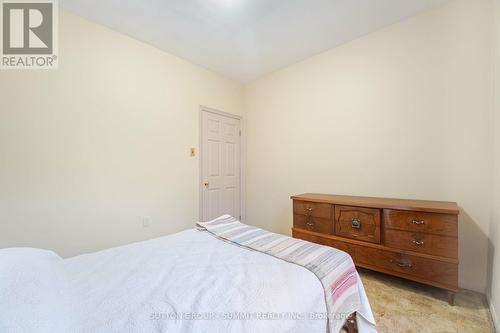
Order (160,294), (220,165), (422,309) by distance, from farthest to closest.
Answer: (220,165) < (422,309) < (160,294)

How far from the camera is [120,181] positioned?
7.75ft

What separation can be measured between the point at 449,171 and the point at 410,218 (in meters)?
0.66

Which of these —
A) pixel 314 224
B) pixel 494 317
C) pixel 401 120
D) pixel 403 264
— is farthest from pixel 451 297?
pixel 401 120

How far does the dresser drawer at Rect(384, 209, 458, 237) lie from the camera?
168cm

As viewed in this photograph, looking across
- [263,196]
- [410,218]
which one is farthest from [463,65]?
[263,196]

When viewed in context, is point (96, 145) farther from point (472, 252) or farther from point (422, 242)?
point (472, 252)

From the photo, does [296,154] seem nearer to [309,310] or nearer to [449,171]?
[449,171]

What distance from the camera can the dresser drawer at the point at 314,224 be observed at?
7.47 ft

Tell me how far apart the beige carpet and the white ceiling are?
2.65 m

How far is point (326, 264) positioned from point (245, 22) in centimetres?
237

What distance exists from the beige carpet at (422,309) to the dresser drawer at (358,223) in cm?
45

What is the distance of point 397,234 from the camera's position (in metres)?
1.89

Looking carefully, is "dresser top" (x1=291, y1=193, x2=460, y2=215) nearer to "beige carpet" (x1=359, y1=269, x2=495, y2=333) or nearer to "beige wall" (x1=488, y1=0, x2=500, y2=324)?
"beige wall" (x1=488, y1=0, x2=500, y2=324)

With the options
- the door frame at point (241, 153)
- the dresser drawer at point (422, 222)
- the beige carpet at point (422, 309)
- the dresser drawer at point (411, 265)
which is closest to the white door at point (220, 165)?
the door frame at point (241, 153)
